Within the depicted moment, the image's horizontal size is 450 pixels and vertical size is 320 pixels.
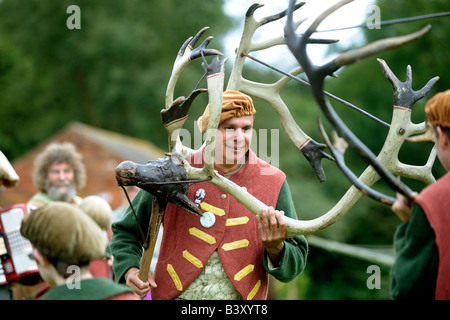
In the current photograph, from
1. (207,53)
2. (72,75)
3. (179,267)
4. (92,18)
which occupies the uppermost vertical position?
(92,18)

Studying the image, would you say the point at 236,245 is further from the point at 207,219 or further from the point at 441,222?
the point at 441,222

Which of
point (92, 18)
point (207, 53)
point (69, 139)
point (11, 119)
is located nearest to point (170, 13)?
point (92, 18)

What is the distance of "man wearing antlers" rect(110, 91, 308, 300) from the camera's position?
3.50 meters

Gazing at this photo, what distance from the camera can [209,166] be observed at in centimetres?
341

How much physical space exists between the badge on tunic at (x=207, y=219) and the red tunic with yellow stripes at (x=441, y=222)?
→ 1375 mm

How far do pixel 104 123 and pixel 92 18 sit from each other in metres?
4.50

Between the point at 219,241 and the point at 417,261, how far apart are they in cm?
130

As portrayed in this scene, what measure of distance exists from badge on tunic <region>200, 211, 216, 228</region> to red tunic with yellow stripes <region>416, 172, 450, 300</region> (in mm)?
1375

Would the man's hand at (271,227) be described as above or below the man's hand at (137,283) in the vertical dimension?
above

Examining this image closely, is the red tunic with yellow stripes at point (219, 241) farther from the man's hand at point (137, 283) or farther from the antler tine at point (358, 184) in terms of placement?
the antler tine at point (358, 184)

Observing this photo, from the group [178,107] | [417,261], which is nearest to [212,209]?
[178,107]

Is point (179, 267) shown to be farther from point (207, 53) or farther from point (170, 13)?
point (170, 13)

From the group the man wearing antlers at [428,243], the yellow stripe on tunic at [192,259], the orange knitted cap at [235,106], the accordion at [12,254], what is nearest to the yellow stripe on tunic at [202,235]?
the yellow stripe on tunic at [192,259]

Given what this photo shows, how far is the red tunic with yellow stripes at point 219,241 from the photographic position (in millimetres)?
3502
